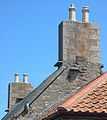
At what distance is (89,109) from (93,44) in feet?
28.6

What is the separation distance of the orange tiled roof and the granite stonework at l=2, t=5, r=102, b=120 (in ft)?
18.8

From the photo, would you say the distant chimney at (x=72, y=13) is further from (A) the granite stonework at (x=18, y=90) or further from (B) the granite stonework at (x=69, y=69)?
(A) the granite stonework at (x=18, y=90)

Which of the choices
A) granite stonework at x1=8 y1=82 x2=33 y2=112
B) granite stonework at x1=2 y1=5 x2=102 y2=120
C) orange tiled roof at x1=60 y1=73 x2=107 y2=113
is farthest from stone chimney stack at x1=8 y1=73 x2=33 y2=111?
orange tiled roof at x1=60 y1=73 x2=107 y2=113

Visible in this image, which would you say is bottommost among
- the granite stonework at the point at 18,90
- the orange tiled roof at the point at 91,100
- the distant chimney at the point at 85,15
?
the granite stonework at the point at 18,90

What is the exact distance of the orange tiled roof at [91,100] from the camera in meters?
16.4

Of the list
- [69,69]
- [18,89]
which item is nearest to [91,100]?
[69,69]

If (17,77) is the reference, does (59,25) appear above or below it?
above

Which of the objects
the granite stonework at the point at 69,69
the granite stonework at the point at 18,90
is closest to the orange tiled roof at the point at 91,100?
the granite stonework at the point at 69,69

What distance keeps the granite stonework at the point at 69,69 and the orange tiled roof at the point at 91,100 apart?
5.72 m

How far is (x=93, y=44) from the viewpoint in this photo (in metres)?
24.8

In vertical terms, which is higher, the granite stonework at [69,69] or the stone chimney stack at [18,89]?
the granite stonework at [69,69]

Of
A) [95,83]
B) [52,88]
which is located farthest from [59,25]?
[95,83]

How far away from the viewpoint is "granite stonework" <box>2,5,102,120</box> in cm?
2431

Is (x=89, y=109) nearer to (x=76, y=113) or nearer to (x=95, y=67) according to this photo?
(x=76, y=113)
